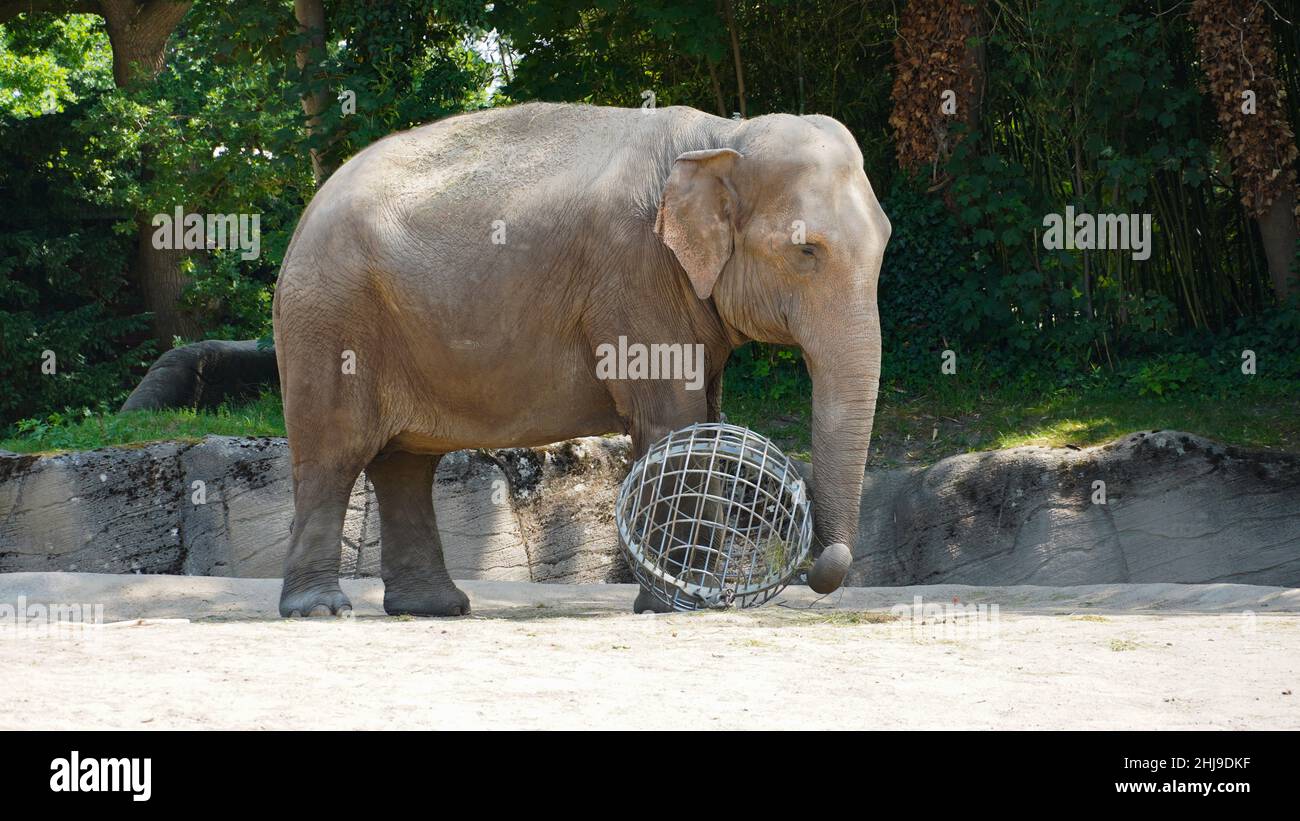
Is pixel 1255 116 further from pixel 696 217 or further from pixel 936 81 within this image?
pixel 696 217

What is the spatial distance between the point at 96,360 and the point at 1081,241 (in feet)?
39.4

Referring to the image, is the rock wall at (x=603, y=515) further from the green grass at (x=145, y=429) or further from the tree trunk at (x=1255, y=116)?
the tree trunk at (x=1255, y=116)

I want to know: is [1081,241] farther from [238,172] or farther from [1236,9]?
[238,172]

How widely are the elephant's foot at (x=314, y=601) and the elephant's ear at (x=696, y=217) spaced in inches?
97.6

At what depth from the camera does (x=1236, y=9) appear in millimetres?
13062

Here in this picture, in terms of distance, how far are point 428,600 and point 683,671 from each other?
3627 millimetres

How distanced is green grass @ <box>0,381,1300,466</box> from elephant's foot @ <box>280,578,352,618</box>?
12.9 feet

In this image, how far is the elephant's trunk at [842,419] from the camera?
22.9ft

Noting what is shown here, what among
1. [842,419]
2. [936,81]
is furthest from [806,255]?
[936,81]

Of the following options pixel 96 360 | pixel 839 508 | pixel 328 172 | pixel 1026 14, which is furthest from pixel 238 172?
pixel 839 508

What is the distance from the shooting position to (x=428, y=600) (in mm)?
8453

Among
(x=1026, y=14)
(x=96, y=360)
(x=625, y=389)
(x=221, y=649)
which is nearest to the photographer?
(x=221, y=649)

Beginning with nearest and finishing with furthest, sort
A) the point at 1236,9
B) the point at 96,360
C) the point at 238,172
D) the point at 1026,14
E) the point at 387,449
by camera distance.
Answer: the point at 387,449 < the point at 1236,9 < the point at 1026,14 < the point at 238,172 < the point at 96,360

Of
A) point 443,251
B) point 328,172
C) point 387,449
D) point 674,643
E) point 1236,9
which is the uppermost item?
point 1236,9
